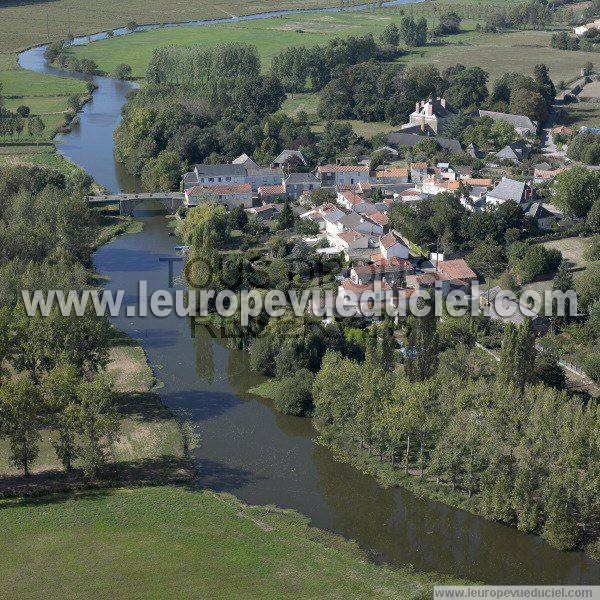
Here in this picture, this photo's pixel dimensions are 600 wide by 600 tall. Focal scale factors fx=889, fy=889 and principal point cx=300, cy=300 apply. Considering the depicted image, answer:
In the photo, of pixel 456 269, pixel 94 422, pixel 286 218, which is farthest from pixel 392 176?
pixel 94 422

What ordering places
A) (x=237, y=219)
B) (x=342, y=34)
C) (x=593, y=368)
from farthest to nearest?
(x=342, y=34)
(x=237, y=219)
(x=593, y=368)

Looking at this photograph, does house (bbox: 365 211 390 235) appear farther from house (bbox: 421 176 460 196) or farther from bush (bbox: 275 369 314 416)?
bush (bbox: 275 369 314 416)

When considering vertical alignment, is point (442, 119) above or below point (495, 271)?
above

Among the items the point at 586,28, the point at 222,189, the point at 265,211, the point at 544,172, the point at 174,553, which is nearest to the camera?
the point at 174,553

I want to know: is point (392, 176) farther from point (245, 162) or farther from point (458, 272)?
point (458, 272)

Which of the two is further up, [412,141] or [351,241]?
[412,141]

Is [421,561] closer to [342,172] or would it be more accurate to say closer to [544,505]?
[544,505]

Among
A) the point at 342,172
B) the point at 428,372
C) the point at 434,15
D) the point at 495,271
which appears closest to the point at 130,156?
the point at 342,172
